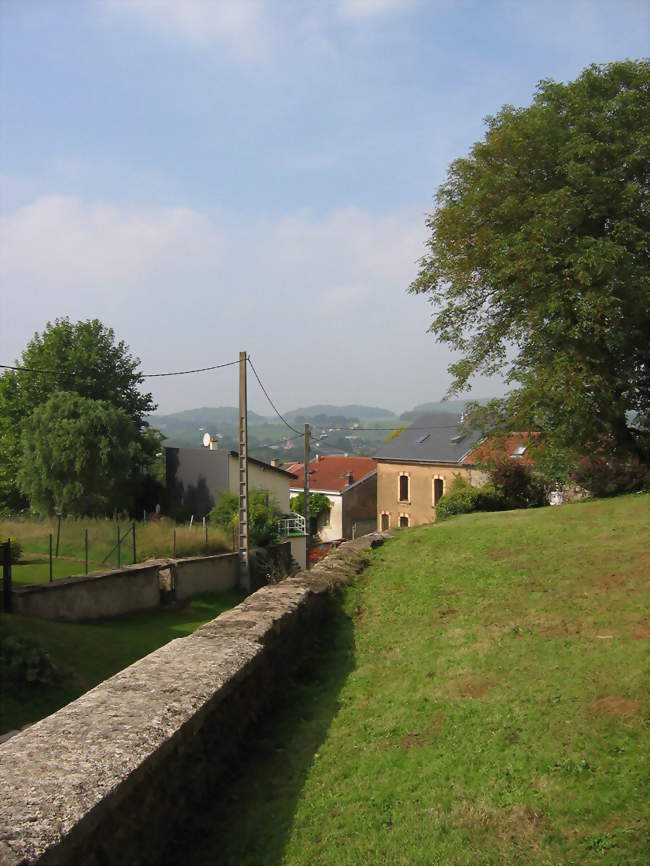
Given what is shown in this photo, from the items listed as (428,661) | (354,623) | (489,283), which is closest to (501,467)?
(489,283)

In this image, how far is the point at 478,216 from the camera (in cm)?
1877

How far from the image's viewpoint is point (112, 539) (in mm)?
23344

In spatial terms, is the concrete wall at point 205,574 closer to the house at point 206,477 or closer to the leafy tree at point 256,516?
the leafy tree at point 256,516

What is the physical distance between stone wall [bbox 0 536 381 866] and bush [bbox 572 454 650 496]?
1426 centimetres

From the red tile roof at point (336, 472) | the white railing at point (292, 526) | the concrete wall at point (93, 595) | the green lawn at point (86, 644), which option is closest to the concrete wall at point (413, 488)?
the red tile roof at point (336, 472)

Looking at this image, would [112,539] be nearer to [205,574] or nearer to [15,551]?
[15,551]

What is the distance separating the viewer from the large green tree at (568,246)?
1617 centimetres

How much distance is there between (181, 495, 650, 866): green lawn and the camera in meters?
3.36

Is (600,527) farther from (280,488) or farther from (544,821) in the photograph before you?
(280,488)

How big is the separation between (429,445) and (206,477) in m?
14.3

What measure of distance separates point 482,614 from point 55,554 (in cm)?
2028

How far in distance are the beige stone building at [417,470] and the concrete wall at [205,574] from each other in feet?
57.6

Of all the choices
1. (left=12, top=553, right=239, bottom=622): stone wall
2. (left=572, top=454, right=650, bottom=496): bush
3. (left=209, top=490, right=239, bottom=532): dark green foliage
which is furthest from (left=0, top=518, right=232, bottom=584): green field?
(left=572, top=454, right=650, bottom=496): bush

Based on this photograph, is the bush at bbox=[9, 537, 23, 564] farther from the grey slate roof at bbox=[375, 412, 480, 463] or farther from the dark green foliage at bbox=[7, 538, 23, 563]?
the grey slate roof at bbox=[375, 412, 480, 463]
